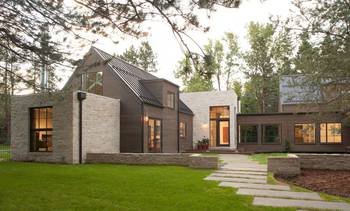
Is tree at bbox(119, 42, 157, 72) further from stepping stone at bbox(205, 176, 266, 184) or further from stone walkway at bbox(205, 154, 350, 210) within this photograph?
stepping stone at bbox(205, 176, 266, 184)

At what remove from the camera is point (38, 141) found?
1448 centimetres

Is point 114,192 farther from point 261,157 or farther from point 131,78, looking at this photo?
point 261,157

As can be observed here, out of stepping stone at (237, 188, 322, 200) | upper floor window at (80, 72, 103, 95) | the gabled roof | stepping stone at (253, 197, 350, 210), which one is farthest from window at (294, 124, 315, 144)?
stepping stone at (253, 197, 350, 210)

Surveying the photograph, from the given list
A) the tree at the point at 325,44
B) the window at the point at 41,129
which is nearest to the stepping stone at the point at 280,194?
the tree at the point at 325,44

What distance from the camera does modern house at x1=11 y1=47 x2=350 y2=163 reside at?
1327 cm

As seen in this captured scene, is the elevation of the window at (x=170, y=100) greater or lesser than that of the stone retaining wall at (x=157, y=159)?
greater

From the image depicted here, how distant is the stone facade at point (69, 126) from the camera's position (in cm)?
1314

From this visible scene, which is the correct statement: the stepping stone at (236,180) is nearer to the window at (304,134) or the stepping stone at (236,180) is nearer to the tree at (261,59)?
the window at (304,134)

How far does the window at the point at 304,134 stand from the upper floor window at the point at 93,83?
47.4 feet

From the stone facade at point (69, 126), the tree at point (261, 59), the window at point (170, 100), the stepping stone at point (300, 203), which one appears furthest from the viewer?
the tree at point (261, 59)

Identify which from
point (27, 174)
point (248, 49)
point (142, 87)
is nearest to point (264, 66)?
point (248, 49)

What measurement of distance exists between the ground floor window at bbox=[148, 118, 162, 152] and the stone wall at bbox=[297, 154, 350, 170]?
778 cm

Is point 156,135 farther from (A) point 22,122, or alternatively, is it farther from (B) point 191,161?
(A) point 22,122

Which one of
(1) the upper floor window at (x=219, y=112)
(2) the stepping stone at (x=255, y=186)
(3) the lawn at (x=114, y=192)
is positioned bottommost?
(2) the stepping stone at (x=255, y=186)
